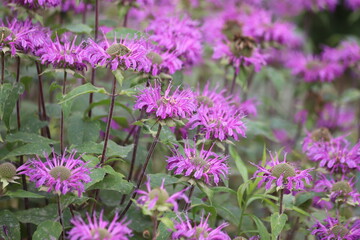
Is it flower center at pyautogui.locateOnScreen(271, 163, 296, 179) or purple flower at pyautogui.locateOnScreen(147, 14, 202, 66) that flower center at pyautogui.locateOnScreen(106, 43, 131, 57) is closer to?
purple flower at pyautogui.locateOnScreen(147, 14, 202, 66)

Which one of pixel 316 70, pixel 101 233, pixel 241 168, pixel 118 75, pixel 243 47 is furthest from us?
pixel 316 70

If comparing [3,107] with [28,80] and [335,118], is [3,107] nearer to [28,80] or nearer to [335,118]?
[28,80]

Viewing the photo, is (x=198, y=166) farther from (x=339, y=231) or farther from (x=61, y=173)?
(x=339, y=231)

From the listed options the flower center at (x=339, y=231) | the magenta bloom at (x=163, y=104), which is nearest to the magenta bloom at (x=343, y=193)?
the flower center at (x=339, y=231)

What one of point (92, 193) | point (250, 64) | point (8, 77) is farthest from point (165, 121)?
point (250, 64)

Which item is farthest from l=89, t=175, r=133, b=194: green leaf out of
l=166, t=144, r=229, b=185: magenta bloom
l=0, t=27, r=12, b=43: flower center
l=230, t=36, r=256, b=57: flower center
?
l=230, t=36, r=256, b=57: flower center

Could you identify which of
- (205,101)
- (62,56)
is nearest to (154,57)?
(205,101)
